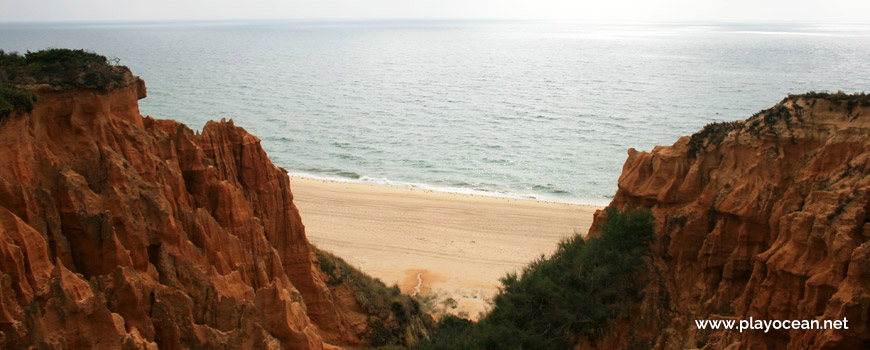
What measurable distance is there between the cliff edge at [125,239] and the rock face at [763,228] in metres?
10.4

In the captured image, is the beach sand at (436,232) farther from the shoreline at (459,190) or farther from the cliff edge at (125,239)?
the cliff edge at (125,239)

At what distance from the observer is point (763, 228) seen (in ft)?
57.8

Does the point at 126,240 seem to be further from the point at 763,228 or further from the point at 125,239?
the point at 763,228

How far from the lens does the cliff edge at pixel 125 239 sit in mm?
11234

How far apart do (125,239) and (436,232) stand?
29.5 meters

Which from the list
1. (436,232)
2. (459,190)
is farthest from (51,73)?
(459,190)

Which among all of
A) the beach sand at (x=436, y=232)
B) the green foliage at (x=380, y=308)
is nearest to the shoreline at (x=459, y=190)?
the beach sand at (x=436, y=232)

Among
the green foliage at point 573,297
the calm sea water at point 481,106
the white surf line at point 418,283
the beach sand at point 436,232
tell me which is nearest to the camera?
the green foliage at point 573,297

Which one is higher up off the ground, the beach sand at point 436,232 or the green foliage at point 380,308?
the green foliage at point 380,308

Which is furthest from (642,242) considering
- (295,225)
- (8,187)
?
(8,187)

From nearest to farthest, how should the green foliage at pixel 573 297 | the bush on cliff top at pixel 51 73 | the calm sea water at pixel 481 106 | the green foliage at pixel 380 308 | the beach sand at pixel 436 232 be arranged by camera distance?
the bush on cliff top at pixel 51 73
the green foliage at pixel 573 297
the green foliage at pixel 380 308
the beach sand at pixel 436 232
the calm sea water at pixel 481 106

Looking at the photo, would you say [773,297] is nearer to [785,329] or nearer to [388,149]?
[785,329]

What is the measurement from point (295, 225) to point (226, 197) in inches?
137

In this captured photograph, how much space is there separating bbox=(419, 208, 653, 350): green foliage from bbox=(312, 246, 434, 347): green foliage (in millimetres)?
1416
